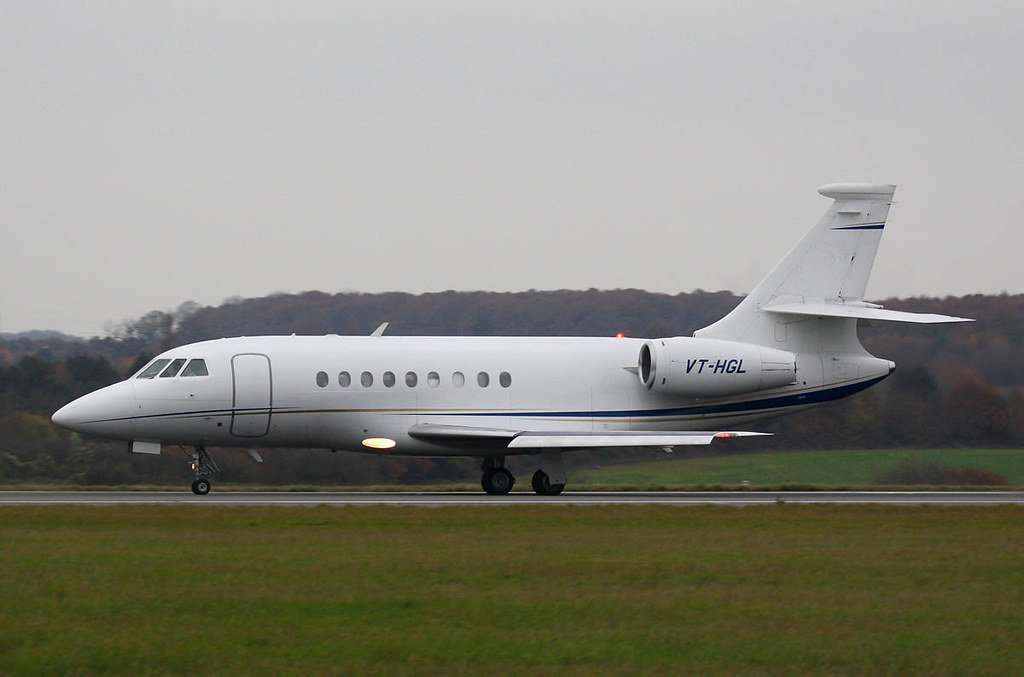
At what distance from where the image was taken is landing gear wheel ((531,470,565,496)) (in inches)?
1182

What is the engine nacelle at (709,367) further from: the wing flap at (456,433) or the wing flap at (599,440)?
the wing flap at (456,433)

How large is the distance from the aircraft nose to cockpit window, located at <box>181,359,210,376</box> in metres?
1.10

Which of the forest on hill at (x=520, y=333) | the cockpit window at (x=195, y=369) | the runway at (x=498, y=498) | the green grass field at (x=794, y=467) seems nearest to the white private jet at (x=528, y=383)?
the cockpit window at (x=195, y=369)

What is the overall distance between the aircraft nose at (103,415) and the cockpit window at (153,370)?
0.52 meters

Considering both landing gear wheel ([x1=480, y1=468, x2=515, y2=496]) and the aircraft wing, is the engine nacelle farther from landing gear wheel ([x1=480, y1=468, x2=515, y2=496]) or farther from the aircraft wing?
landing gear wheel ([x1=480, y1=468, x2=515, y2=496])

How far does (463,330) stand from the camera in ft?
137

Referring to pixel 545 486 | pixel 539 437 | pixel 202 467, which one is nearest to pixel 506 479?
pixel 545 486

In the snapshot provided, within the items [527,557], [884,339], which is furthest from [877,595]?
[884,339]

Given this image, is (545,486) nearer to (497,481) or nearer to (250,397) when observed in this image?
(497,481)

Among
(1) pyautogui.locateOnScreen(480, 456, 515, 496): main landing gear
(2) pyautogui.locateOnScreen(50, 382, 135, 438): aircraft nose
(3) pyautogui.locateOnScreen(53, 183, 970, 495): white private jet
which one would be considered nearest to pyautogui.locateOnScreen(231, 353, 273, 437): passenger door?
(3) pyautogui.locateOnScreen(53, 183, 970, 495): white private jet

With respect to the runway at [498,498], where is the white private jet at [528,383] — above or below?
above

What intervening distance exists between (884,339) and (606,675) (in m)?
29.4

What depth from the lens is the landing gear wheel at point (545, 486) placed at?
98.5ft

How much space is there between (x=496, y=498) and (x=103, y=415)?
7.76 m
